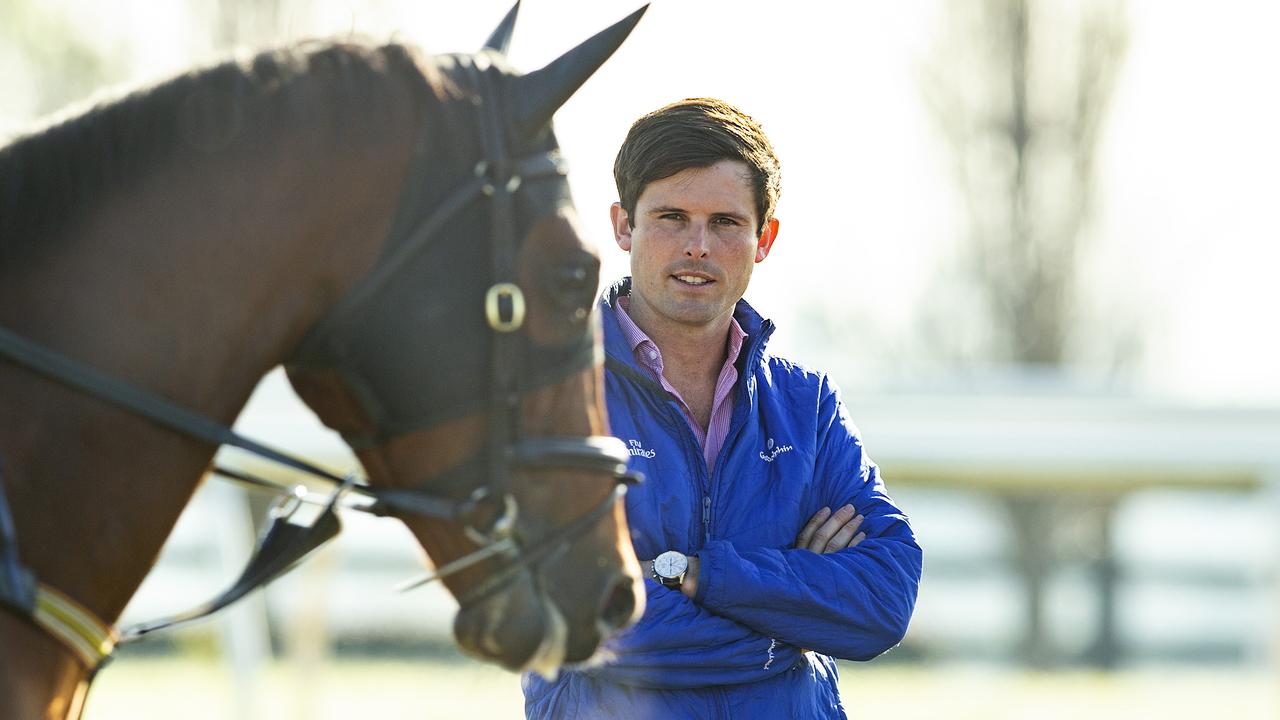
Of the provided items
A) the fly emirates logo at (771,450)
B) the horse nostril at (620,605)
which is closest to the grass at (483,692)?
the fly emirates logo at (771,450)

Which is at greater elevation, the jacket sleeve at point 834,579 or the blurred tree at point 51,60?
the blurred tree at point 51,60

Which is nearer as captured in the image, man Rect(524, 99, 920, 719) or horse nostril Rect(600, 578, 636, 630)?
horse nostril Rect(600, 578, 636, 630)

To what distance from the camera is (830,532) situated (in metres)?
3.08

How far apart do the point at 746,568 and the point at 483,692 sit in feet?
34.3

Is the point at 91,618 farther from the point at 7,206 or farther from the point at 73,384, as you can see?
the point at 7,206

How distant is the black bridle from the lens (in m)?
2.23

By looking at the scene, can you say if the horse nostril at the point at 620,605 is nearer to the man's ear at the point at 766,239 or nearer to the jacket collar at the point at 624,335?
the jacket collar at the point at 624,335

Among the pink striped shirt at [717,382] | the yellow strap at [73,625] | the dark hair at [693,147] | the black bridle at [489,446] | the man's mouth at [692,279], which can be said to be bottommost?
the yellow strap at [73,625]

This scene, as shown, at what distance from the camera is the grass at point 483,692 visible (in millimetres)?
11703

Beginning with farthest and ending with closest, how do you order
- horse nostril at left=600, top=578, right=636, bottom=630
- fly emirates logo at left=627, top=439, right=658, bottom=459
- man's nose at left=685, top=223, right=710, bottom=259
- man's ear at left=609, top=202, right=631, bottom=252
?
man's ear at left=609, top=202, right=631, bottom=252 < man's nose at left=685, top=223, right=710, bottom=259 < fly emirates logo at left=627, top=439, right=658, bottom=459 < horse nostril at left=600, top=578, right=636, bottom=630

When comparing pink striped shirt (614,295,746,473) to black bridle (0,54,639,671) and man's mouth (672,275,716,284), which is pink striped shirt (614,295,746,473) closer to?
man's mouth (672,275,716,284)

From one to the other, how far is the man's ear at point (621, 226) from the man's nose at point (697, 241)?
20 cm

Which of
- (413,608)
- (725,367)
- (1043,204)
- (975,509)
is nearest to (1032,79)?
(1043,204)

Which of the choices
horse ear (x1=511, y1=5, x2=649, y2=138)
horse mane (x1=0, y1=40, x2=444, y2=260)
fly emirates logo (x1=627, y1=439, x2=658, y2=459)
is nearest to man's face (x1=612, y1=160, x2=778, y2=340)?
fly emirates logo (x1=627, y1=439, x2=658, y2=459)
